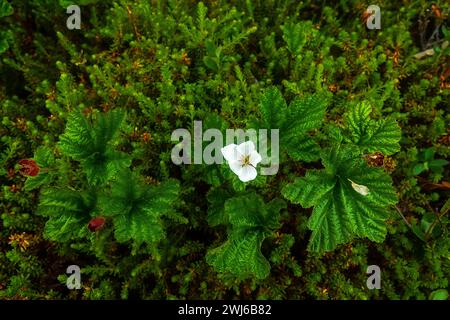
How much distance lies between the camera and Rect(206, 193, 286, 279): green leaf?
1.72 metres

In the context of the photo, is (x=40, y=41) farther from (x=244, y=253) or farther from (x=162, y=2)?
(x=244, y=253)

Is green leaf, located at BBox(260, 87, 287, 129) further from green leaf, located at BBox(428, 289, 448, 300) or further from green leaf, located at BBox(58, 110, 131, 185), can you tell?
green leaf, located at BBox(428, 289, 448, 300)

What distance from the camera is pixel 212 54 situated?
2.23m

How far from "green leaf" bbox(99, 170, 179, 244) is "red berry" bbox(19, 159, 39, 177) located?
29 centimetres

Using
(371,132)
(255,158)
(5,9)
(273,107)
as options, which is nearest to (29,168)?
(255,158)

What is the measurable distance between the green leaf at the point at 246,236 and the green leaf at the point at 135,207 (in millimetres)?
245

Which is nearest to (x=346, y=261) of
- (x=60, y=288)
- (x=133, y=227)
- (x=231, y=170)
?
(x=231, y=170)

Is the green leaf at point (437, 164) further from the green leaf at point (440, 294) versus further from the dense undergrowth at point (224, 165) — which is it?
the green leaf at point (440, 294)

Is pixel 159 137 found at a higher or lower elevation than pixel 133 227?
higher

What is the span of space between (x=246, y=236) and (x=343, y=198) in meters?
0.42

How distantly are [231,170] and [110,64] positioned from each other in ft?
3.17

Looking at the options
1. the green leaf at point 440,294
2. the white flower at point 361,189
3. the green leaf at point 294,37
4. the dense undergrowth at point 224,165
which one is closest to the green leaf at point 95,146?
the dense undergrowth at point 224,165

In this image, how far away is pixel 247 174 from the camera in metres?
1.72

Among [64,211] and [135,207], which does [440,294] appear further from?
[64,211]
